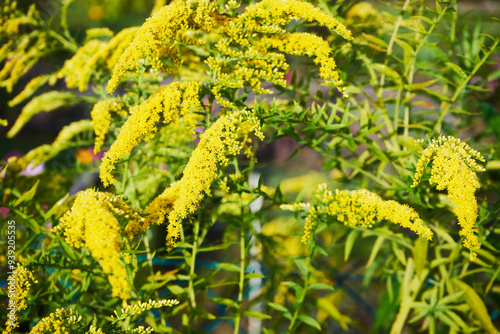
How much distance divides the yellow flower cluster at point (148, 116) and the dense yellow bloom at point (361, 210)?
238 millimetres

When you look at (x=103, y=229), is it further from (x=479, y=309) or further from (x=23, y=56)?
(x=479, y=309)

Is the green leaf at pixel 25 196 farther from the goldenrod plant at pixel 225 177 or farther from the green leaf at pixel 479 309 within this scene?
the green leaf at pixel 479 309

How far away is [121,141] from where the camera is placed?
0.58m

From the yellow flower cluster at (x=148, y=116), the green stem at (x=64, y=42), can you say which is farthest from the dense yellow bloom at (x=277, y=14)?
the green stem at (x=64, y=42)

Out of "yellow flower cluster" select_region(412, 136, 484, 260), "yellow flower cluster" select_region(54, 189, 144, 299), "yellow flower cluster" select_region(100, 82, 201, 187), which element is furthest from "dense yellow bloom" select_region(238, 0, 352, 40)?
"yellow flower cluster" select_region(54, 189, 144, 299)

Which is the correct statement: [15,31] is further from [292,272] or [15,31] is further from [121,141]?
[292,272]

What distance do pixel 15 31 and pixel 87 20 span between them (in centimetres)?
300

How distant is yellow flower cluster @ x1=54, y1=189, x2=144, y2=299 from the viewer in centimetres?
49


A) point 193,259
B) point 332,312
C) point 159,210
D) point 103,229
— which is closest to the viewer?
point 103,229

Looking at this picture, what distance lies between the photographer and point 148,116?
0.60 meters

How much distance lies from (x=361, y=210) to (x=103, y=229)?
1.25ft

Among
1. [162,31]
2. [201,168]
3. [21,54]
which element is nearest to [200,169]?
[201,168]

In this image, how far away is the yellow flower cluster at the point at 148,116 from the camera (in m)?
0.59

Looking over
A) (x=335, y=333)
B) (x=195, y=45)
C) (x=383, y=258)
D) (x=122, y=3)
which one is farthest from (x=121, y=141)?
(x=122, y=3)
